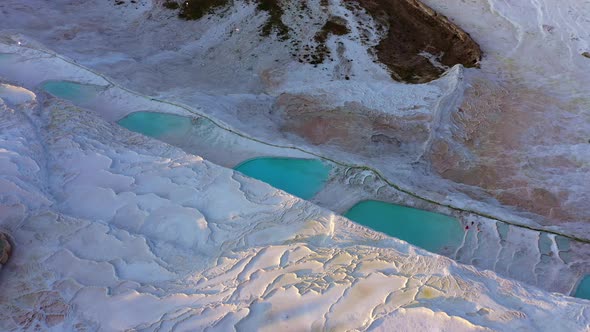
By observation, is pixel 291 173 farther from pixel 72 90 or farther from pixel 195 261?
pixel 72 90

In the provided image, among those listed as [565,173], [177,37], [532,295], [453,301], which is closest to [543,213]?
[565,173]

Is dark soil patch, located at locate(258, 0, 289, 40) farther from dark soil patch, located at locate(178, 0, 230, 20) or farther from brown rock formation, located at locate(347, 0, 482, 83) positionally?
brown rock formation, located at locate(347, 0, 482, 83)

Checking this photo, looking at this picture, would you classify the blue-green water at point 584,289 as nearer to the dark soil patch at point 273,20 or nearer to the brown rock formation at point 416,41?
the brown rock formation at point 416,41

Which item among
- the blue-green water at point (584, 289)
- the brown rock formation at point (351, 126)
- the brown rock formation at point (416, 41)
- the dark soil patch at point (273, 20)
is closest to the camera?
the blue-green water at point (584, 289)

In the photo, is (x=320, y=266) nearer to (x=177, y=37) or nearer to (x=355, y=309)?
(x=355, y=309)

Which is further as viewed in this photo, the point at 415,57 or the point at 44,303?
the point at 415,57

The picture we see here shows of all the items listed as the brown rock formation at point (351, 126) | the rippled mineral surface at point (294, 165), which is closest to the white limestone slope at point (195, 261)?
the rippled mineral surface at point (294, 165)

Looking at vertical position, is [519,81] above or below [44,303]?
above
